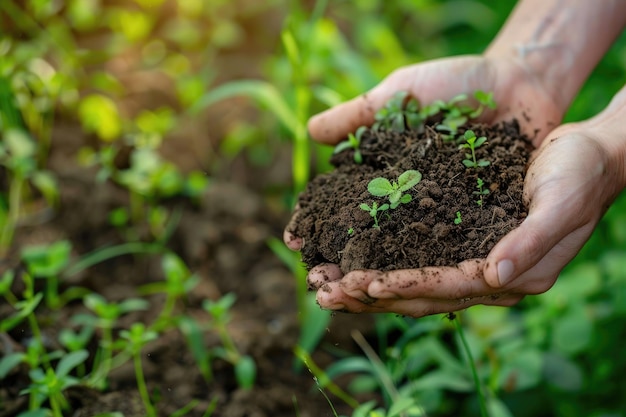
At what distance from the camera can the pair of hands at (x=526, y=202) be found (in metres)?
1.20

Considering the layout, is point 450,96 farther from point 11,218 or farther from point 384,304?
point 11,218

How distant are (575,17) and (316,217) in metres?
0.93

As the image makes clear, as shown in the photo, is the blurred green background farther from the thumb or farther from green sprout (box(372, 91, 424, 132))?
green sprout (box(372, 91, 424, 132))

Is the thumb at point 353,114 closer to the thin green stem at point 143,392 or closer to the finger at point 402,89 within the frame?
the finger at point 402,89

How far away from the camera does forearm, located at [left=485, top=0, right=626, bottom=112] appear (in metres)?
1.75

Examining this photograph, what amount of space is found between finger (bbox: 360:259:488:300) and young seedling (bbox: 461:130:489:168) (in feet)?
0.80

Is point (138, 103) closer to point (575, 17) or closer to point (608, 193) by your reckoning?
point (575, 17)

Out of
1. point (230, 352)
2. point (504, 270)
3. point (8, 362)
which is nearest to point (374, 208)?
point (504, 270)

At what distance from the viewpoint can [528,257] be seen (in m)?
1.19

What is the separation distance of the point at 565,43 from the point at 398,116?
57 centimetres

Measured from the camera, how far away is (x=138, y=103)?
266 centimetres

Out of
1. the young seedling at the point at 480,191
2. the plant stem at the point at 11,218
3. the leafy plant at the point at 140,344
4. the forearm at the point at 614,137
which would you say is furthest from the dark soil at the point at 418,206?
the plant stem at the point at 11,218

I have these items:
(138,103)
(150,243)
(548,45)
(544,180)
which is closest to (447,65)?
(548,45)

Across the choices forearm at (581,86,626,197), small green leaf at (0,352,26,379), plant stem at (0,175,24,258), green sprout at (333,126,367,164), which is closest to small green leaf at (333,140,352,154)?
green sprout at (333,126,367,164)
